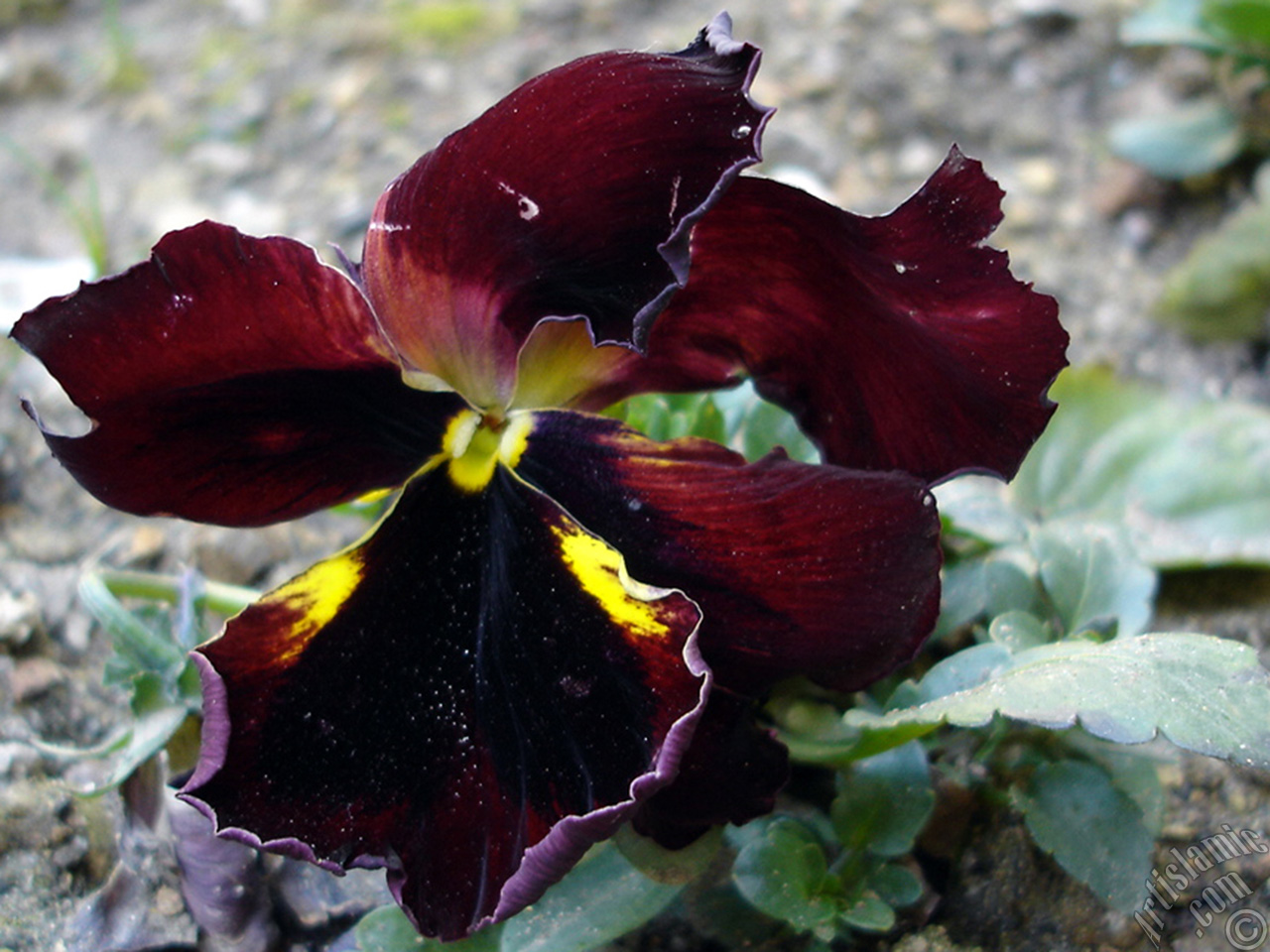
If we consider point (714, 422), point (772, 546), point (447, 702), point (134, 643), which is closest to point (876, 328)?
point (772, 546)

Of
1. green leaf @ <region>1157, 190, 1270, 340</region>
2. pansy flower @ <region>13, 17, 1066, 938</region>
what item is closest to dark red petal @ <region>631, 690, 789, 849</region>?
pansy flower @ <region>13, 17, 1066, 938</region>

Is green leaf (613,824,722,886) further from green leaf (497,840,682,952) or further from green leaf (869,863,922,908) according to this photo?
green leaf (869,863,922,908)

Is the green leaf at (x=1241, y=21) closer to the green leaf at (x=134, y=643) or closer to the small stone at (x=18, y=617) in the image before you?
the green leaf at (x=134, y=643)

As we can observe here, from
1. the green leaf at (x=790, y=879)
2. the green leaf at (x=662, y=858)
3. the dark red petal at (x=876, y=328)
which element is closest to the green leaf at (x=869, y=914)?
the green leaf at (x=790, y=879)

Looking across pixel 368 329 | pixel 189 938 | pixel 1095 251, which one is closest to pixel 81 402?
pixel 368 329

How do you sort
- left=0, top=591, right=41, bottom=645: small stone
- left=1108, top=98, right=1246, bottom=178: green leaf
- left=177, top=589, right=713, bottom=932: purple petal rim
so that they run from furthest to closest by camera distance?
left=1108, top=98, right=1246, bottom=178: green leaf, left=0, top=591, right=41, bottom=645: small stone, left=177, top=589, right=713, bottom=932: purple petal rim

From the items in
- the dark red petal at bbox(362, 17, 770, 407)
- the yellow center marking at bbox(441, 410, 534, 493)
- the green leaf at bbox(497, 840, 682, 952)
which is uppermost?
the dark red petal at bbox(362, 17, 770, 407)

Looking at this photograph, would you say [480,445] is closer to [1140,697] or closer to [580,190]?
[580,190]
